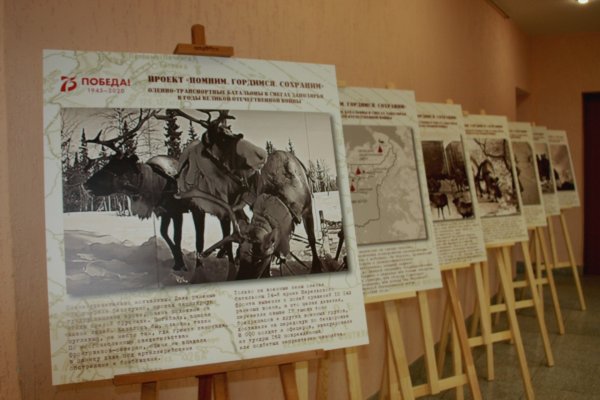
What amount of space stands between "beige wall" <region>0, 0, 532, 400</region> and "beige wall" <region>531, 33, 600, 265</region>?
4022 millimetres

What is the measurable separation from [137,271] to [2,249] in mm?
424

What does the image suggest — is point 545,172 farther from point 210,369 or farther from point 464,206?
point 210,369

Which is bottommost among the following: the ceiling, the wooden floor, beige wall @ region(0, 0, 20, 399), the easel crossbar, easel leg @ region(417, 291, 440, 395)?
the wooden floor

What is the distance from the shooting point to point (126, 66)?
1792 millimetres

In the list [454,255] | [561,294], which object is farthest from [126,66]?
[561,294]

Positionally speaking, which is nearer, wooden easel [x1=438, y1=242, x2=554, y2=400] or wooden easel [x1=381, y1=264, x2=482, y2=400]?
wooden easel [x1=381, y1=264, x2=482, y2=400]

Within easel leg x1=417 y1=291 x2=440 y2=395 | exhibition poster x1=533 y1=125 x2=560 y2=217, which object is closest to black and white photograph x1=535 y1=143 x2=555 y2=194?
exhibition poster x1=533 y1=125 x2=560 y2=217

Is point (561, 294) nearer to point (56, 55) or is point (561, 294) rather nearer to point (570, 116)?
point (570, 116)

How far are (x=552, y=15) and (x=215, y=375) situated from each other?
255 inches

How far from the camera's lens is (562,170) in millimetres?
6250

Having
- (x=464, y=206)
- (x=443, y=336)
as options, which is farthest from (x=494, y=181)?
(x=443, y=336)

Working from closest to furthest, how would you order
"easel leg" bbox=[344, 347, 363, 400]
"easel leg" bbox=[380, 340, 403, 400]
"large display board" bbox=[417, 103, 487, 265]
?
"easel leg" bbox=[344, 347, 363, 400] < "easel leg" bbox=[380, 340, 403, 400] < "large display board" bbox=[417, 103, 487, 265]

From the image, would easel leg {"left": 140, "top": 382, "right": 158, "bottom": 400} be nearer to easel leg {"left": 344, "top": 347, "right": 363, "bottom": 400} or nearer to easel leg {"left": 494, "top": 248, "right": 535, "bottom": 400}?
easel leg {"left": 344, "top": 347, "right": 363, "bottom": 400}

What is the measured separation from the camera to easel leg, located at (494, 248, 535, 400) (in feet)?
11.1
